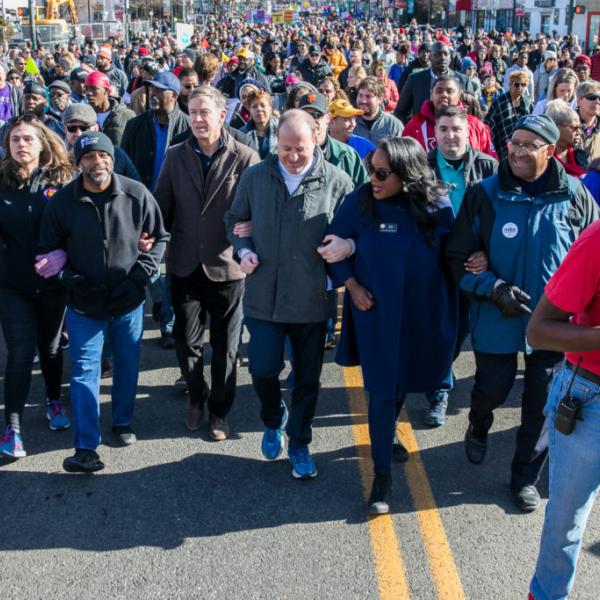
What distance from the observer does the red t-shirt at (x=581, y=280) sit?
2787 millimetres

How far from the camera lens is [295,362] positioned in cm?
475

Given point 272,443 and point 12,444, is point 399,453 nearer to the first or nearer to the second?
point 272,443

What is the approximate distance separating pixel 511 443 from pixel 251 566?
2.04 m

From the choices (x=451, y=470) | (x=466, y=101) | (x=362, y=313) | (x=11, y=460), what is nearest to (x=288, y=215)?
(x=362, y=313)

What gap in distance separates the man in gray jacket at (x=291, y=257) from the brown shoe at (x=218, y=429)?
610 mm

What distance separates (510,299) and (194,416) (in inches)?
88.6

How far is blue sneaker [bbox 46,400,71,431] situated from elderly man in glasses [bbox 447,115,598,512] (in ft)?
8.86

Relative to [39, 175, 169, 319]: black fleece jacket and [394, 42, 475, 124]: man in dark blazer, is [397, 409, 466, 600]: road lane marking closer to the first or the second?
[39, 175, 169, 319]: black fleece jacket

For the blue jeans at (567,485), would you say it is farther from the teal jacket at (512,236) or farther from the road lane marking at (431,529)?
the teal jacket at (512,236)

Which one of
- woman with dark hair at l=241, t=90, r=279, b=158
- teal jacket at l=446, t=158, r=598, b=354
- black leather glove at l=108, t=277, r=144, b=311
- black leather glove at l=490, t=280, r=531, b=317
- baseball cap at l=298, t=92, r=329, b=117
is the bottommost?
black leather glove at l=108, t=277, r=144, b=311

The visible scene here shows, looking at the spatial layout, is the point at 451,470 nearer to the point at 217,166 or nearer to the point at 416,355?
the point at 416,355

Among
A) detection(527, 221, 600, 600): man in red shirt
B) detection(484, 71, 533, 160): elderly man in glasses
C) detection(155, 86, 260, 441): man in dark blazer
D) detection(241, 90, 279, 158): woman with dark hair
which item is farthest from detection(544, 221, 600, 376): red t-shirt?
detection(484, 71, 533, 160): elderly man in glasses

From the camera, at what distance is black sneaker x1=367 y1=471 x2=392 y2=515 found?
431cm

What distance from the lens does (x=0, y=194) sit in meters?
4.95
